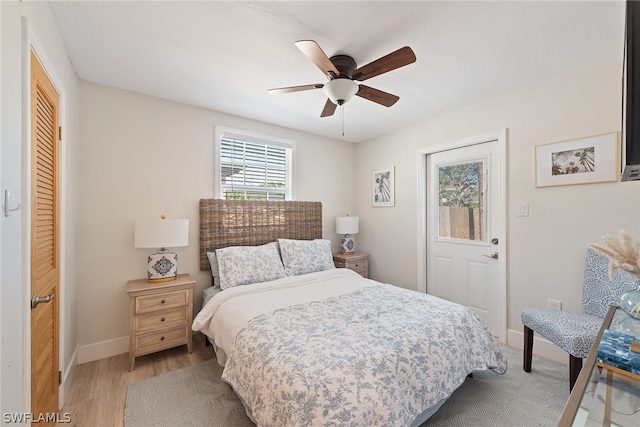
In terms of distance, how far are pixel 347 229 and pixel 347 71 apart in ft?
7.50

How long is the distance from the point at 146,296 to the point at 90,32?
1.99 m

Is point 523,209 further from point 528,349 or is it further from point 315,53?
point 315,53

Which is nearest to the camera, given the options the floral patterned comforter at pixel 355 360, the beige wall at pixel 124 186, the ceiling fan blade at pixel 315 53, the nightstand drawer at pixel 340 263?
the floral patterned comforter at pixel 355 360

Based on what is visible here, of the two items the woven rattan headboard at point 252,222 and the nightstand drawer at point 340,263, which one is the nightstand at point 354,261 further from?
the woven rattan headboard at point 252,222

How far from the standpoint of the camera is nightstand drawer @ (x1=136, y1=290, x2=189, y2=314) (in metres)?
2.26

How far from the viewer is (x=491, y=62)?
2045mm

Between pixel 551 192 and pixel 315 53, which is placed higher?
pixel 315 53

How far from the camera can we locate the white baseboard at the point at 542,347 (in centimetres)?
229

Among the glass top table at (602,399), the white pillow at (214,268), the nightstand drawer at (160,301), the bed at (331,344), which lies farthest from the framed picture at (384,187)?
the glass top table at (602,399)

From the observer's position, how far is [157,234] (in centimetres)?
236

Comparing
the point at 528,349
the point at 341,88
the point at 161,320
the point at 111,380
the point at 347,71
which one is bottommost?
the point at 111,380

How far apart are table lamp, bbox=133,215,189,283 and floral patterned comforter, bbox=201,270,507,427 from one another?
3.68 feet

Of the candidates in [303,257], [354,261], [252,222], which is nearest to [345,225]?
[354,261]

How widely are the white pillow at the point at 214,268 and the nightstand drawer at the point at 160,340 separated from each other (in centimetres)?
49
